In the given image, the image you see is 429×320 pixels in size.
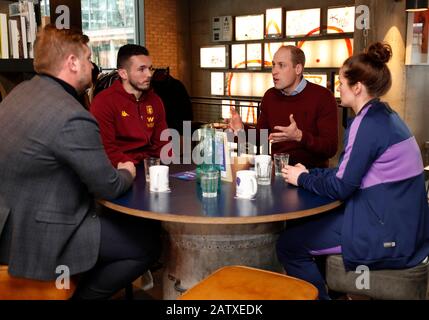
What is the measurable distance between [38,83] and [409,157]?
164 cm

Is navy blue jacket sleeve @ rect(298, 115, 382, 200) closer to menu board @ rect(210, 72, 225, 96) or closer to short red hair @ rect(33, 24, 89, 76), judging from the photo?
short red hair @ rect(33, 24, 89, 76)

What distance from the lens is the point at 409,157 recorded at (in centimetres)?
202

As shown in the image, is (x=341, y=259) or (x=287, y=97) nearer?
(x=341, y=259)

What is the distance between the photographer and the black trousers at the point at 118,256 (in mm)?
2145

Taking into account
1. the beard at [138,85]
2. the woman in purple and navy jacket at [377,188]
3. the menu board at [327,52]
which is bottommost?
the woman in purple and navy jacket at [377,188]

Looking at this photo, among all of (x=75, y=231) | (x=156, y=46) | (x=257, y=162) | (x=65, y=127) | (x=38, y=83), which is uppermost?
(x=156, y=46)

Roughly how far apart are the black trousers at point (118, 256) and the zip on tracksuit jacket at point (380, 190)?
92 centimetres

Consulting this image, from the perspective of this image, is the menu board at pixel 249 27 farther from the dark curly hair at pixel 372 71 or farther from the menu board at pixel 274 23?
the dark curly hair at pixel 372 71

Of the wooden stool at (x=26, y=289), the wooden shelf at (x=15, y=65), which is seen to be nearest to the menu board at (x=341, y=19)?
the wooden shelf at (x=15, y=65)

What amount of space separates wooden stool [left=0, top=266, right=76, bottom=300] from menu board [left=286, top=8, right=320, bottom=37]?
725cm

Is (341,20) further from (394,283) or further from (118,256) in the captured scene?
(118,256)

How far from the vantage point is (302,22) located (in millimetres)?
8453
